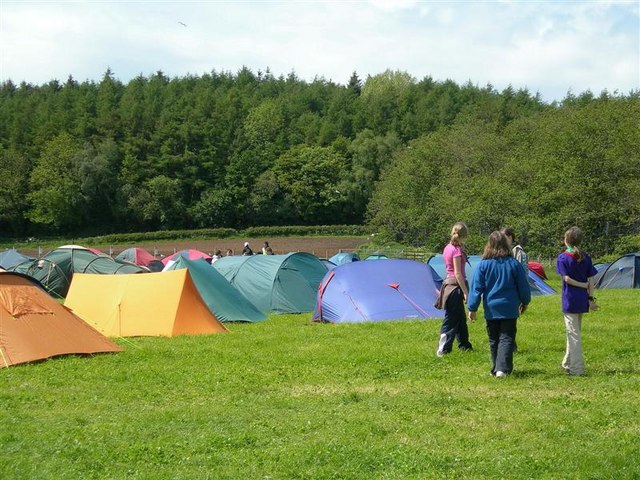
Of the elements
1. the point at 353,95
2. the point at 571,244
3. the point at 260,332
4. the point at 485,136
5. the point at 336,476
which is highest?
the point at 353,95

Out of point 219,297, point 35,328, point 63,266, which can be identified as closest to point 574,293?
point 35,328

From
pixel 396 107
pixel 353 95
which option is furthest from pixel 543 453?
pixel 353 95

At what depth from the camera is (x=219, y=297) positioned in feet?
58.2

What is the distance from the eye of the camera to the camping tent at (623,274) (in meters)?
24.6

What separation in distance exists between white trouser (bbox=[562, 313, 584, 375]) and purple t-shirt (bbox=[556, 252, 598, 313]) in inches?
4.4

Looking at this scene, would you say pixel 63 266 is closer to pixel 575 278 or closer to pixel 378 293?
pixel 378 293

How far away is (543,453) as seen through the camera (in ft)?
19.7

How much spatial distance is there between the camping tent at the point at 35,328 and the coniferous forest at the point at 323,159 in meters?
29.8

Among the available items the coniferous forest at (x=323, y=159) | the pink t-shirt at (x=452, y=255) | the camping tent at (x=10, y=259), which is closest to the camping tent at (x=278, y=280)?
the pink t-shirt at (x=452, y=255)

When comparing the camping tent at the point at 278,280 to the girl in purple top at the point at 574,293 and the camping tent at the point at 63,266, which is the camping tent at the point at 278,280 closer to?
the camping tent at the point at 63,266

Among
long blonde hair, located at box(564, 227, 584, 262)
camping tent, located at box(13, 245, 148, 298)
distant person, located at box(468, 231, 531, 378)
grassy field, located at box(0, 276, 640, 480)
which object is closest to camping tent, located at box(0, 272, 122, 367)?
grassy field, located at box(0, 276, 640, 480)

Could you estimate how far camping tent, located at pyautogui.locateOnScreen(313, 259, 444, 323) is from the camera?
51.0ft

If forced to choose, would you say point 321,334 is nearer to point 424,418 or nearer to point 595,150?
A: point 424,418

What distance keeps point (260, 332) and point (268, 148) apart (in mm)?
87885
